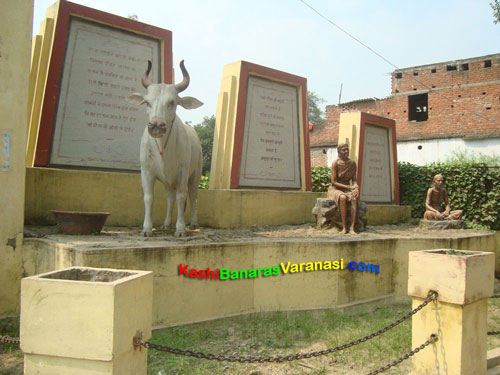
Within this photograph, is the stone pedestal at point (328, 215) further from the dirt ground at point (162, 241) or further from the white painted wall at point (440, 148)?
the white painted wall at point (440, 148)

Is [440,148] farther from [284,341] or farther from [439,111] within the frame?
[284,341]

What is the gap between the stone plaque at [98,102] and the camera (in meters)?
6.73

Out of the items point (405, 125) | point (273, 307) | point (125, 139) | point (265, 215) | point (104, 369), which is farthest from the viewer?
point (405, 125)

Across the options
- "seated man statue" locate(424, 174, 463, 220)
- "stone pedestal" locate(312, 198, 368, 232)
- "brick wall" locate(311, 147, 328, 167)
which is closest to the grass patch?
"stone pedestal" locate(312, 198, 368, 232)

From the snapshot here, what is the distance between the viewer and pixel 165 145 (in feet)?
18.5

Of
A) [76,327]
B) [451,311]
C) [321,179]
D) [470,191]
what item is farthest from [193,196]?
[470,191]

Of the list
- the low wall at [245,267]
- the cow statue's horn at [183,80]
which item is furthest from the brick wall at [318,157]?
the cow statue's horn at [183,80]

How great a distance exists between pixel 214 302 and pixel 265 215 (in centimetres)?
337

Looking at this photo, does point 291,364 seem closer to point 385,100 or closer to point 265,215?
point 265,215

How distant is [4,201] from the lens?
15.8ft

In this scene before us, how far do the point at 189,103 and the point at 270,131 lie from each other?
11.8ft

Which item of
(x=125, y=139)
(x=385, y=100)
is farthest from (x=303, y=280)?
(x=385, y=100)

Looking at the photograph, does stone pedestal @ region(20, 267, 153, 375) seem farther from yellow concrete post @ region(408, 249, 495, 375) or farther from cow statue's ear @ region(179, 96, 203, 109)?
cow statue's ear @ region(179, 96, 203, 109)

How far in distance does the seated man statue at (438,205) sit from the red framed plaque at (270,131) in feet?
9.81
